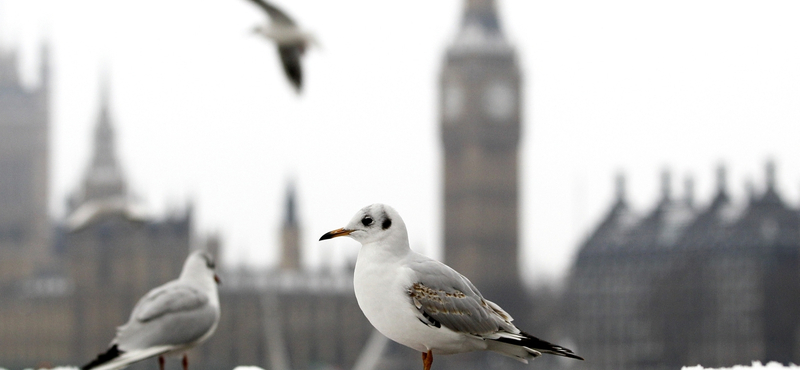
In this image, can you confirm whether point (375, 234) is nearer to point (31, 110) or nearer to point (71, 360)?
point (71, 360)

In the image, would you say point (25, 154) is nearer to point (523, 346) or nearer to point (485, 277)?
point (485, 277)

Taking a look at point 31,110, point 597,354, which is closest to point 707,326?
point 597,354

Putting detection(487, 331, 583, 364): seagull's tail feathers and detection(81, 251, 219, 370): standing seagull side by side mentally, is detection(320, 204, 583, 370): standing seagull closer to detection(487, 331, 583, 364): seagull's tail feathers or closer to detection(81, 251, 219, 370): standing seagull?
detection(487, 331, 583, 364): seagull's tail feathers

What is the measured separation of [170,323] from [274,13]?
426cm

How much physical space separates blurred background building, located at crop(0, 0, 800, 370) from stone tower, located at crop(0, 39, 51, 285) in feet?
36.8

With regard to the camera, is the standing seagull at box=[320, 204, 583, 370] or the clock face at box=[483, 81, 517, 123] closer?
the standing seagull at box=[320, 204, 583, 370]

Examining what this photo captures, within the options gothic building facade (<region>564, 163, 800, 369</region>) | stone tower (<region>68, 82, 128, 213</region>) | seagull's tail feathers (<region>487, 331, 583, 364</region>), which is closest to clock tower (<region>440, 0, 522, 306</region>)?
gothic building facade (<region>564, 163, 800, 369</region>)

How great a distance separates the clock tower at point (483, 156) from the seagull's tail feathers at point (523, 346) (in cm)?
9209

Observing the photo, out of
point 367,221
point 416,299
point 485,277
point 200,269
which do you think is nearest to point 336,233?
point 367,221

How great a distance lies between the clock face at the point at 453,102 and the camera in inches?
3910

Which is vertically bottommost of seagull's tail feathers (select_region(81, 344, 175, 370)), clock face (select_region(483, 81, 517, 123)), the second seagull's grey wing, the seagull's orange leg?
seagull's tail feathers (select_region(81, 344, 175, 370))

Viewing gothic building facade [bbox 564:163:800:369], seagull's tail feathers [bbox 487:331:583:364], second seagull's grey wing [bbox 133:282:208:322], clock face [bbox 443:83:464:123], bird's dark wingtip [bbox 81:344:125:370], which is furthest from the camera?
clock face [bbox 443:83:464:123]

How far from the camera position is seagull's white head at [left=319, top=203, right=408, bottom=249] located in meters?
6.21

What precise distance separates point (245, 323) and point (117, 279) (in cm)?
956
